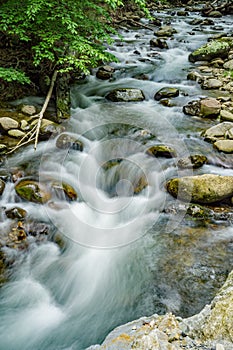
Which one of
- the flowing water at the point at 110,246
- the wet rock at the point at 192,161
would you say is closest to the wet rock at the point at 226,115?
the flowing water at the point at 110,246

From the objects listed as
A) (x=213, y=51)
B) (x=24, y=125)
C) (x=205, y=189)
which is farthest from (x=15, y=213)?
(x=213, y=51)

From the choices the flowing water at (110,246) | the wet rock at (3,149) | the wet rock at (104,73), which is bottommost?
the flowing water at (110,246)

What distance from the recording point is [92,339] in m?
2.68

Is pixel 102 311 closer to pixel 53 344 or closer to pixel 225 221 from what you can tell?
pixel 53 344

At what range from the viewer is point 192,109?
6816 mm

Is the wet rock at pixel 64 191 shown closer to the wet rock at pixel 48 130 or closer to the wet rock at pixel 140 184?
the wet rock at pixel 140 184

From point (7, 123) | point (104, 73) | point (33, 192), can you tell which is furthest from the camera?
point (104, 73)

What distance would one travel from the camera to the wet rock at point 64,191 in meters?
4.36

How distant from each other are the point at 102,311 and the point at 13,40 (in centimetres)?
633

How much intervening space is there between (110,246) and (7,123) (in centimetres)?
351

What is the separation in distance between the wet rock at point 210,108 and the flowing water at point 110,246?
1.01ft

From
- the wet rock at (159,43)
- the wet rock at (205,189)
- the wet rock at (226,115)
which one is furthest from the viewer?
the wet rock at (159,43)

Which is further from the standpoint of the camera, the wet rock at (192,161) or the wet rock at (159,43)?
the wet rock at (159,43)

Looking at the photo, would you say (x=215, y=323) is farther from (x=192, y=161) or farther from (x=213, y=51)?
(x=213, y=51)
